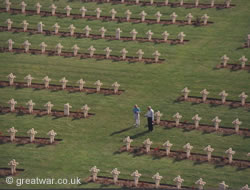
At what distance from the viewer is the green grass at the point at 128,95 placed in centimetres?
5428

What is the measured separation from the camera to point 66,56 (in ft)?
220

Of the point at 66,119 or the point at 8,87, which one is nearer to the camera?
the point at 66,119

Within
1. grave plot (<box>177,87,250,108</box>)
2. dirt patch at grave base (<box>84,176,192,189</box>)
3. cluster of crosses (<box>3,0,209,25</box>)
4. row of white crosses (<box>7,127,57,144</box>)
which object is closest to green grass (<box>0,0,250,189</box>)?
dirt patch at grave base (<box>84,176,192,189</box>)

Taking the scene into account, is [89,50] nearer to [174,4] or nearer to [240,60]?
[174,4]

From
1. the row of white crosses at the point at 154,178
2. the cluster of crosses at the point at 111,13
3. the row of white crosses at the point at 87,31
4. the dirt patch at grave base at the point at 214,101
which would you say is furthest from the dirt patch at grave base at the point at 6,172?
the cluster of crosses at the point at 111,13

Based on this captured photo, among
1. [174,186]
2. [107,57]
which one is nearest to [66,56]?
[107,57]

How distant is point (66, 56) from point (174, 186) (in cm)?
1860

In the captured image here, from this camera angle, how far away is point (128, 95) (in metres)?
61.9

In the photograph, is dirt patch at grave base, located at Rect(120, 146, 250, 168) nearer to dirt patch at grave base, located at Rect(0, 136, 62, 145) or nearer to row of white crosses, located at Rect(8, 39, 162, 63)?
dirt patch at grave base, located at Rect(0, 136, 62, 145)

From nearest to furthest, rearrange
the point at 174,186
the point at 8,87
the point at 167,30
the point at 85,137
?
the point at 174,186 < the point at 85,137 < the point at 8,87 < the point at 167,30

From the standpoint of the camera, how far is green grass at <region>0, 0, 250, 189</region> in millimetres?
54281

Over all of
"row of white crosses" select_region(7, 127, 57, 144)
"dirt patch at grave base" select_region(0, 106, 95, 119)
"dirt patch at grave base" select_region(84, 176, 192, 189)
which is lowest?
"dirt patch at grave base" select_region(84, 176, 192, 189)

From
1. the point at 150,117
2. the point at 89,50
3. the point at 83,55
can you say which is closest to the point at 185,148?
the point at 150,117

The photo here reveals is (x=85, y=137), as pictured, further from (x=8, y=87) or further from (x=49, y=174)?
(x=8, y=87)
